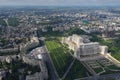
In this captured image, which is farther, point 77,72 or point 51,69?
point 51,69

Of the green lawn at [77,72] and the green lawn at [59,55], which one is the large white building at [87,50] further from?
the green lawn at [77,72]

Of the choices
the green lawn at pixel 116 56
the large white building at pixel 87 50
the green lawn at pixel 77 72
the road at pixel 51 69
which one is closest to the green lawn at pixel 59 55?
the road at pixel 51 69

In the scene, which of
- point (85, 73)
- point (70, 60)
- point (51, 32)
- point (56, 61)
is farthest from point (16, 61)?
point (51, 32)

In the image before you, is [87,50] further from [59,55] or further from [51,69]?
[51,69]

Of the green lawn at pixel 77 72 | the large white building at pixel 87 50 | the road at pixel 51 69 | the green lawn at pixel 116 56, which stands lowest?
the road at pixel 51 69

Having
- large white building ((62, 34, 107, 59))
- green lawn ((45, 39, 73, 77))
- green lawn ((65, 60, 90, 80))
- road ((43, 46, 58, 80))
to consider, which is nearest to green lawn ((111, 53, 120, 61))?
large white building ((62, 34, 107, 59))

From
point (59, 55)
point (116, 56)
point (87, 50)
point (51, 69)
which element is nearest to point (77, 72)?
point (51, 69)

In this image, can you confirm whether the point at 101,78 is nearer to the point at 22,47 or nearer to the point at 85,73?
the point at 85,73
